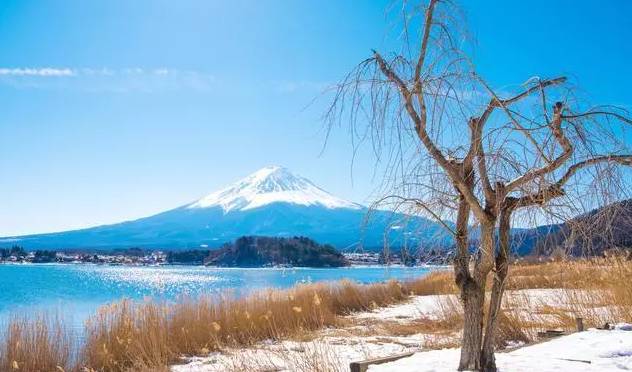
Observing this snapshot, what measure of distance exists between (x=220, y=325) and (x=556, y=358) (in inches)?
236

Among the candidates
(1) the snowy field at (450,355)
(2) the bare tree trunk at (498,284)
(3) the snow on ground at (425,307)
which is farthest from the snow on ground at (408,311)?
(2) the bare tree trunk at (498,284)

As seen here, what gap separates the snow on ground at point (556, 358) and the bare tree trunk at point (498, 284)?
0.21m

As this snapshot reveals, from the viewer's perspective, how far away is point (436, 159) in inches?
121

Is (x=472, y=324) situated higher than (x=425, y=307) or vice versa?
(x=472, y=324)

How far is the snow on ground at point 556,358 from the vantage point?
3.45m

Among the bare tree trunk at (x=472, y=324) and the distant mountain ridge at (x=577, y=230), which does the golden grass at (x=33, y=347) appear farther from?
the distant mountain ridge at (x=577, y=230)

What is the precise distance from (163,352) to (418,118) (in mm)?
5779

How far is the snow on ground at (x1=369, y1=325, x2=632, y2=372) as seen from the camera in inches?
136

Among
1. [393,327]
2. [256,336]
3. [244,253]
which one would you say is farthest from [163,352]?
[244,253]

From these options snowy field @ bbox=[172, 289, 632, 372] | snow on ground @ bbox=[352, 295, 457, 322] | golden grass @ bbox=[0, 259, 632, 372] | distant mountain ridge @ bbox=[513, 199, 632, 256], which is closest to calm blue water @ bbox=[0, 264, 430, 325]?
golden grass @ bbox=[0, 259, 632, 372]

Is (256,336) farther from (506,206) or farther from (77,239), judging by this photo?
(77,239)

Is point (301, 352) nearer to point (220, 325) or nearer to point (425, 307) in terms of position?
point (220, 325)

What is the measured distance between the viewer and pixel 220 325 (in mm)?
8867

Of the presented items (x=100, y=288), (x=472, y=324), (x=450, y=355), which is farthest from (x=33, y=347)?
(x=100, y=288)
